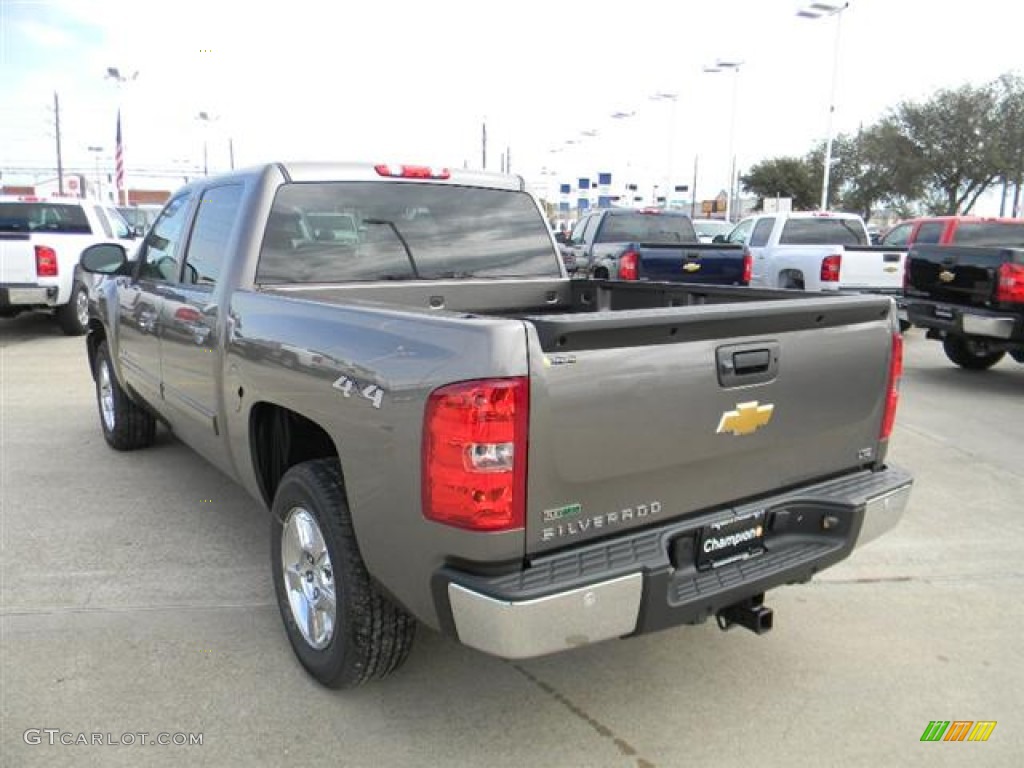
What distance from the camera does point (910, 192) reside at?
42250mm

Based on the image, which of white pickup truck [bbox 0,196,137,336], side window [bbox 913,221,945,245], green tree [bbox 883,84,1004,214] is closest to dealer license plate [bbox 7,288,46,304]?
white pickup truck [bbox 0,196,137,336]

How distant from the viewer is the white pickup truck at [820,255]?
1219cm

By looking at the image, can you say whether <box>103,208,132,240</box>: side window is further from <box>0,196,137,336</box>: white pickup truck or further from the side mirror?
the side mirror

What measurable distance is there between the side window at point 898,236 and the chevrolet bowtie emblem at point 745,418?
12.7m

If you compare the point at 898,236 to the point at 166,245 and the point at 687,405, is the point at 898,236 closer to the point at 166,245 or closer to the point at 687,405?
the point at 166,245

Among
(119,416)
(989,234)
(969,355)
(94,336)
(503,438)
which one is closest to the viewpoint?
(503,438)

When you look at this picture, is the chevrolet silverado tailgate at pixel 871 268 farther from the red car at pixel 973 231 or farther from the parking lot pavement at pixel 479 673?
the parking lot pavement at pixel 479 673

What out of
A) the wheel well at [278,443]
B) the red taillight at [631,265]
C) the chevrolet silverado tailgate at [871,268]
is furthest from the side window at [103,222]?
the chevrolet silverado tailgate at [871,268]

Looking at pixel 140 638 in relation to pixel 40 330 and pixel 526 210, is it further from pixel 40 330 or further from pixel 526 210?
pixel 40 330

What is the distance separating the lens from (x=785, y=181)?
57.3 metres

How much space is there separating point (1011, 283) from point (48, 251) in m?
11.8

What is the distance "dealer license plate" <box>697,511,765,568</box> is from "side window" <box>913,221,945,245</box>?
11.3 metres

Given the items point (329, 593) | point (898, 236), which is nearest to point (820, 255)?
point (898, 236)

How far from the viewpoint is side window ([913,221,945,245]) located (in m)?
12.4
